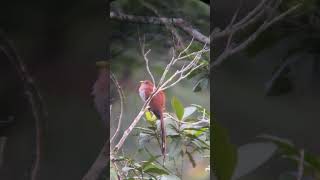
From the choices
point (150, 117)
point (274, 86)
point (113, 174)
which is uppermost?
point (274, 86)

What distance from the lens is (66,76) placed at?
2.08 metres

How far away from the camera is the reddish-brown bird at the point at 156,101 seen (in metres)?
2.15

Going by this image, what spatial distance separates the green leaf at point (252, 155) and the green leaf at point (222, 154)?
0.09ft

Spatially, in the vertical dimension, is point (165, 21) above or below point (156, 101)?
above

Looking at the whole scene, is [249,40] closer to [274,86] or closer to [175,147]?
[274,86]

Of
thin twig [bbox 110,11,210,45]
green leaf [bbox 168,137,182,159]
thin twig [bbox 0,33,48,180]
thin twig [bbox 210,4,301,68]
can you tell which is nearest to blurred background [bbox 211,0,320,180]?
thin twig [bbox 210,4,301,68]

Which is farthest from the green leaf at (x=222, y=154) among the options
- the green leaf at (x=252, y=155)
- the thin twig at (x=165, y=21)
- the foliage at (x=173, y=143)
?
the thin twig at (x=165, y=21)

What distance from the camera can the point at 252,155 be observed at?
184cm

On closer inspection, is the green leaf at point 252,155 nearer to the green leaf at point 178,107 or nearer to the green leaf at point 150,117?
the green leaf at point 178,107

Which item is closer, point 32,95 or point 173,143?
point 32,95

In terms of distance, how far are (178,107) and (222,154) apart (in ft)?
1.10

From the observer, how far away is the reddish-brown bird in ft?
7.06

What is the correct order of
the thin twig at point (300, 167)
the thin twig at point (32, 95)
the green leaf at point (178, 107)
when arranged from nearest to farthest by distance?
the thin twig at point (300, 167)
the thin twig at point (32, 95)
the green leaf at point (178, 107)

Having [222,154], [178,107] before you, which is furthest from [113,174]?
[222,154]
